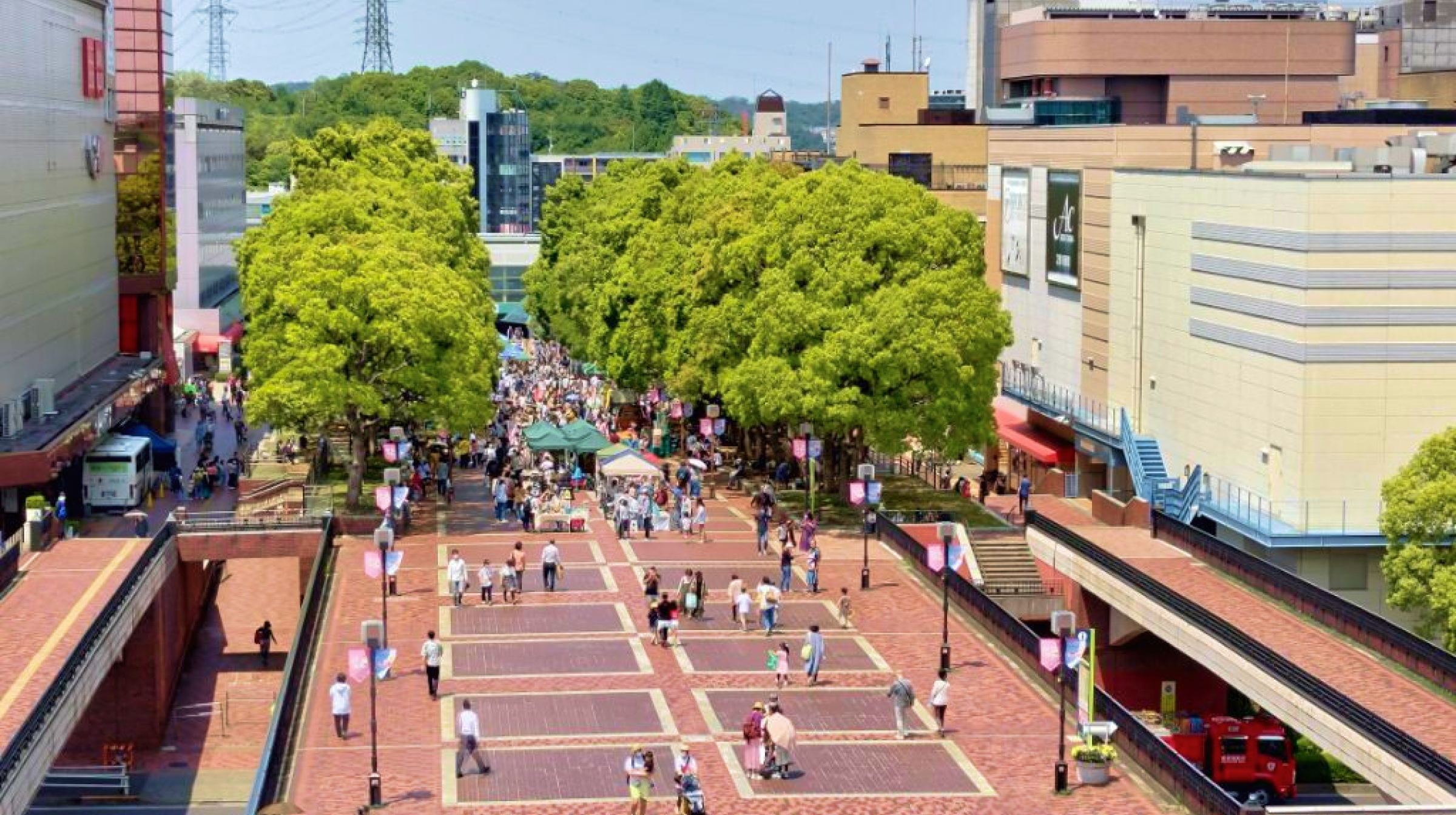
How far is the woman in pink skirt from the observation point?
3975cm

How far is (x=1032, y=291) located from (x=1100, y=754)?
142 feet

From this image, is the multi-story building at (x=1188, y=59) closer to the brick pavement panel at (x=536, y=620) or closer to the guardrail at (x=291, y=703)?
the brick pavement panel at (x=536, y=620)

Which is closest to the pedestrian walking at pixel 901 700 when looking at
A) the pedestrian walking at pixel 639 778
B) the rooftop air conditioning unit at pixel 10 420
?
the pedestrian walking at pixel 639 778

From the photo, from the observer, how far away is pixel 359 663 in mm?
40656

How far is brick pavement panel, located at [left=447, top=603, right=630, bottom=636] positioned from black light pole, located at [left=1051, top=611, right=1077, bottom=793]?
14.9 metres

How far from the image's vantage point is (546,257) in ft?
454

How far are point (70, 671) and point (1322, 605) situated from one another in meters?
24.5

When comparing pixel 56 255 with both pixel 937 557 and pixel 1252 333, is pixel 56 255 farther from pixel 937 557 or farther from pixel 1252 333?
pixel 1252 333

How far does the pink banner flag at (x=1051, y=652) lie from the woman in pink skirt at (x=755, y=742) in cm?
501

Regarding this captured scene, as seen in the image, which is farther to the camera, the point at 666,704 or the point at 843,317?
the point at 843,317

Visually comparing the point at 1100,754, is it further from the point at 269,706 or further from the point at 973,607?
the point at 269,706

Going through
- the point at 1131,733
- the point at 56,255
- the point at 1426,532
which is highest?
the point at 56,255

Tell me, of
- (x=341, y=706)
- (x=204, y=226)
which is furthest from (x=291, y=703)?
(x=204, y=226)

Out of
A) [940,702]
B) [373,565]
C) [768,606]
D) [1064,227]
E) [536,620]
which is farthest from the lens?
[1064,227]
